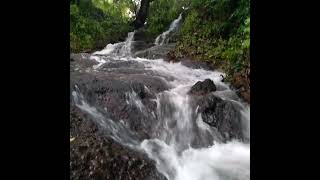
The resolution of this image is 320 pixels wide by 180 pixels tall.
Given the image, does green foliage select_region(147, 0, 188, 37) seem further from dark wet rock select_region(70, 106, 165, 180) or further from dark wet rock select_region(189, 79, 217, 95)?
dark wet rock select_region(70, 106, 165, 180)

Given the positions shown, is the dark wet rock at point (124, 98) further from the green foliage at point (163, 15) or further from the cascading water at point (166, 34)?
the green foliage at point (163, 15)

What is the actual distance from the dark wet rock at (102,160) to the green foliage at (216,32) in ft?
16.1

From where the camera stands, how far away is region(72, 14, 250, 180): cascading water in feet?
18.4

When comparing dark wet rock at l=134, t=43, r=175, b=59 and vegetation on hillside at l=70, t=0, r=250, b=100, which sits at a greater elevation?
vegetation on hillside at l=70, t=0, r=250, b=100

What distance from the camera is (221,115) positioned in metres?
7.25

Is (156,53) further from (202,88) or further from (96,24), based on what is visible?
(96,24)

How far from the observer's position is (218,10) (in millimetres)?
13961

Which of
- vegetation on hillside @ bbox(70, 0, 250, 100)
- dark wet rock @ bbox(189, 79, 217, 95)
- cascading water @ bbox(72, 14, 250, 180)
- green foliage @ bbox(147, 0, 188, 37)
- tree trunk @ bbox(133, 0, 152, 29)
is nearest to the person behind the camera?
cascading water @ bbox(72, 14, 250, 180)

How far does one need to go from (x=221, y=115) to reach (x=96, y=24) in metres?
13.1

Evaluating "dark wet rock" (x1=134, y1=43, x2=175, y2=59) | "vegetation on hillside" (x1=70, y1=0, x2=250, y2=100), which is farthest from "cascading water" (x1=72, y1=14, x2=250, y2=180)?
"dark wet rock" (x1=134, y1=43, x2=175, y2=59)

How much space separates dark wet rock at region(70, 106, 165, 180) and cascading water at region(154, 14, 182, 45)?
459 inches
